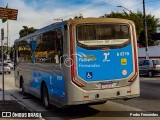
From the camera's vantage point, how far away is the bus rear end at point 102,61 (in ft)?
34.5

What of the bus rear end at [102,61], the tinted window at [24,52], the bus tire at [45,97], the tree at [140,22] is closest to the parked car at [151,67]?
the tinted window at [24,52]

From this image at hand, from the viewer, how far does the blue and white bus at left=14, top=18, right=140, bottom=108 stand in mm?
10500

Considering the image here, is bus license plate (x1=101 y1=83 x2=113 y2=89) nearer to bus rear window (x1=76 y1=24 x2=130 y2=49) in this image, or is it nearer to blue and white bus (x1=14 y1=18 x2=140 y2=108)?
A: blue and white bus (x1=14 y1=18 x2=140 y2=108)

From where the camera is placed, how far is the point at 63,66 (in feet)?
35.1

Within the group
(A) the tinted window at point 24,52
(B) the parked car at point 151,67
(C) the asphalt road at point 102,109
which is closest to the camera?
(C) the asphalt road at point 102,109

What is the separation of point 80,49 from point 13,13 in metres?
3.83

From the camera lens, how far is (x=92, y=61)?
10.7 meters

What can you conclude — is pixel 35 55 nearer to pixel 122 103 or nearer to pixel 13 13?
pixel 13 13

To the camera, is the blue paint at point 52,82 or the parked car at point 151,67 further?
the parked car at point 151,67

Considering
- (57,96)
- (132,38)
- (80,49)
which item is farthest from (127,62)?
(57,96)

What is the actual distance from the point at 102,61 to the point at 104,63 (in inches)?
3.5

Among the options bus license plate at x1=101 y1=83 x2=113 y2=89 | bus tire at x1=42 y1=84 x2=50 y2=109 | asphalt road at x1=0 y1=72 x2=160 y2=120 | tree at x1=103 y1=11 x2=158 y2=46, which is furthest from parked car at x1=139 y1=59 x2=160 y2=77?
tree at x1=103 y1=11 x2=158 y2=46

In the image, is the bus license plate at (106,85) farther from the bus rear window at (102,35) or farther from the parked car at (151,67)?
the parked car at (151,67)

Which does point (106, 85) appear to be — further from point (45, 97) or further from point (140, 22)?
point (140, 22)
